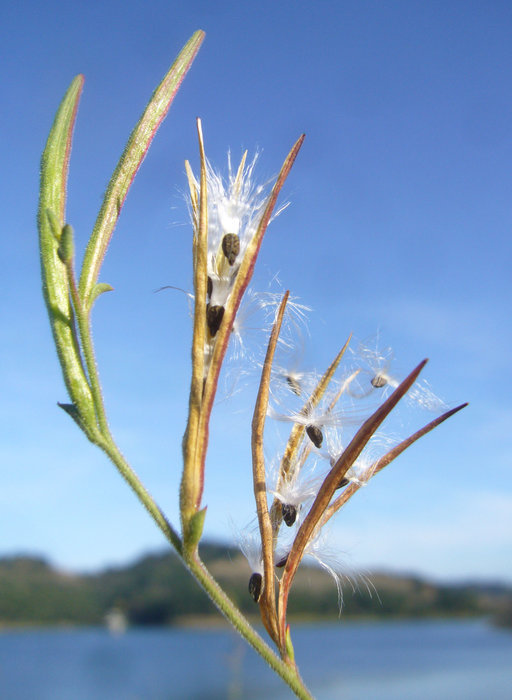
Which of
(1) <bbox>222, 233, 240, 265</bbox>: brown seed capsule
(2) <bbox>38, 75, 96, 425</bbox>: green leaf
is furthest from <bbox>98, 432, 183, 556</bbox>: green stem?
(1) <bbox>222, 233, 240, 265</bbox>: brown seed capsule

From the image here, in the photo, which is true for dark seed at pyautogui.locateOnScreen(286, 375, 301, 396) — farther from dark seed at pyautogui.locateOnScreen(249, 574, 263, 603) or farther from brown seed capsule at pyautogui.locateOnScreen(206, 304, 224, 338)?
dark seed at pyautogui.locateOnScreen(249, 574, 263, 603)

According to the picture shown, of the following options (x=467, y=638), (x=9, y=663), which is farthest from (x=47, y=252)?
(x=467, y=638)

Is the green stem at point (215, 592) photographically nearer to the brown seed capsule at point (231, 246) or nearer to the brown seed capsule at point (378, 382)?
the brown seed capsule at point (231, 246)

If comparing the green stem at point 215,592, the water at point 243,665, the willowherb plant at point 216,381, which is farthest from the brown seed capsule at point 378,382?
the water at point 243,665

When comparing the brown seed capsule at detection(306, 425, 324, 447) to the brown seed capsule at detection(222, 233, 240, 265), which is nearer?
the brown seed capsule at detection(222, 233, 240, 265)

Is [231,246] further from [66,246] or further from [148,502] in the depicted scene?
[148,502]
